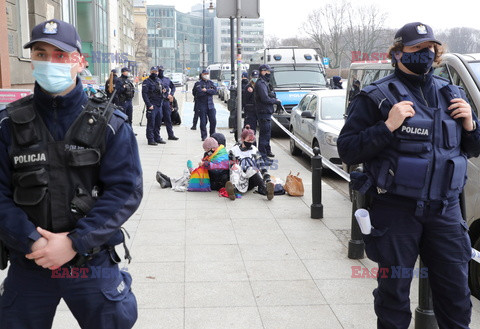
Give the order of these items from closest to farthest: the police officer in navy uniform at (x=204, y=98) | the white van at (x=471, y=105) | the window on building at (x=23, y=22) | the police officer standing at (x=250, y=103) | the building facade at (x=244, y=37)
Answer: the white van at (x=471, y=105)
the window on building at (x=23, y=22)
the police officer standing at (x=250, y=103)
the police officer in navy uniform at (x=204, y=98)
the building facade at (x=244, y=37)

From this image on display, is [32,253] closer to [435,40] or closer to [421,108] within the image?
[421,108]

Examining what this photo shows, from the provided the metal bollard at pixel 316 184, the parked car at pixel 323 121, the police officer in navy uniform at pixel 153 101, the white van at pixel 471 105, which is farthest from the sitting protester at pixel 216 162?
the police officer in navy uniform at pixel 153 101

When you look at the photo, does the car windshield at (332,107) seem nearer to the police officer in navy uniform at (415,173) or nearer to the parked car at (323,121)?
the parked car at (323,121)

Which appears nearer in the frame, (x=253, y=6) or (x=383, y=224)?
(x=383, y=224)

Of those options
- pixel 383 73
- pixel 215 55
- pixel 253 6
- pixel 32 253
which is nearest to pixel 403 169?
pixel 32 253

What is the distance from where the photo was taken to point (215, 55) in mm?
169125

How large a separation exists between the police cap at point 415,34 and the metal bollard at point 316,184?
12.5ft

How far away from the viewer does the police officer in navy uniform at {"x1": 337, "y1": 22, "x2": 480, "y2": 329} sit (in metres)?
2.93

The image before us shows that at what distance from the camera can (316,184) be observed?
6.98m

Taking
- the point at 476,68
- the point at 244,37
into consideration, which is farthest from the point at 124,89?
the point at 244,37

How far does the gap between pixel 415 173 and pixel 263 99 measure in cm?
905

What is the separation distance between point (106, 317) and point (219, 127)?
16906 millimetres

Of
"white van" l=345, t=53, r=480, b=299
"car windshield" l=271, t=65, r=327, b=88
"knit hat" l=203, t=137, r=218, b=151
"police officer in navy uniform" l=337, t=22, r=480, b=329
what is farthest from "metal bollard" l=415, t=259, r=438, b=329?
"car windshield" l=271, t=65, r=327, b=88

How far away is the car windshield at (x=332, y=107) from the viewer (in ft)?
36.5
